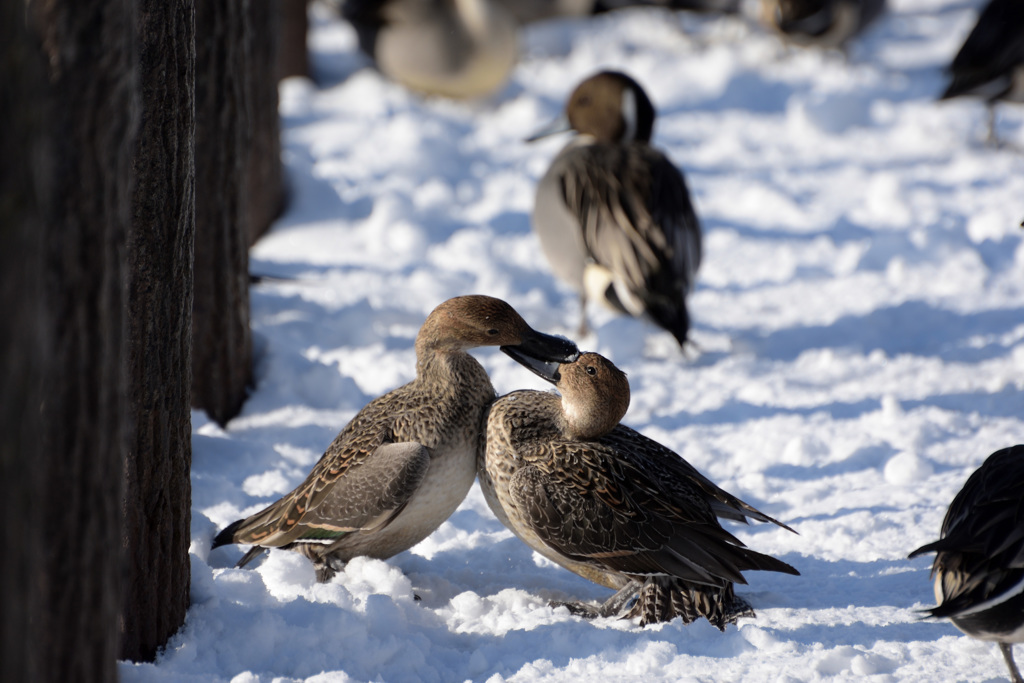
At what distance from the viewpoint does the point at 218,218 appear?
4285 mm

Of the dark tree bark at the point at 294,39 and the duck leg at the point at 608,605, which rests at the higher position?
the dark tree bark at the point at 294,39

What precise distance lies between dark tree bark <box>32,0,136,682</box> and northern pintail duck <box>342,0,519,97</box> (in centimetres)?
670

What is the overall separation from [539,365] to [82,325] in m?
1.68

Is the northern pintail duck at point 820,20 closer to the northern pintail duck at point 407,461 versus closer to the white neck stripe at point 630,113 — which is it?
the white neck stripe at point 630,113

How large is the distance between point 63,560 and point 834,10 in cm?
839

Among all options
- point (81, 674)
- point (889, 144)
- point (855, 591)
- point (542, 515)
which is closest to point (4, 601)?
point (81, 674)

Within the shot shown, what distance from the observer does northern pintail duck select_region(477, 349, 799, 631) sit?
2969mm

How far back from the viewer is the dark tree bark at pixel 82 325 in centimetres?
180

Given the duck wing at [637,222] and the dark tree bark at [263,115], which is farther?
the dark tree bark at [263,115]

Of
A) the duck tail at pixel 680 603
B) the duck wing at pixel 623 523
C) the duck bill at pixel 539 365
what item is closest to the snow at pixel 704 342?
the duck tail at pixel 680 603

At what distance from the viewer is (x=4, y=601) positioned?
60.3 inches

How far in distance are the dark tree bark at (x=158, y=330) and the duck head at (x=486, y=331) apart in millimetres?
844

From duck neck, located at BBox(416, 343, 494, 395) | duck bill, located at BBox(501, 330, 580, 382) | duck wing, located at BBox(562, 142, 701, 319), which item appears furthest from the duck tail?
duck wing, located at BBox(562, 142, 701, 319)

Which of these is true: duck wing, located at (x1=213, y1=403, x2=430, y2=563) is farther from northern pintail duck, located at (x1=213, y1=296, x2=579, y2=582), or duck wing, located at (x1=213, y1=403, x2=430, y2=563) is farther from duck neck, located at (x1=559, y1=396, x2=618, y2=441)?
duck neck, located at (x1=559, y1=396, x2=618, y2=441)
